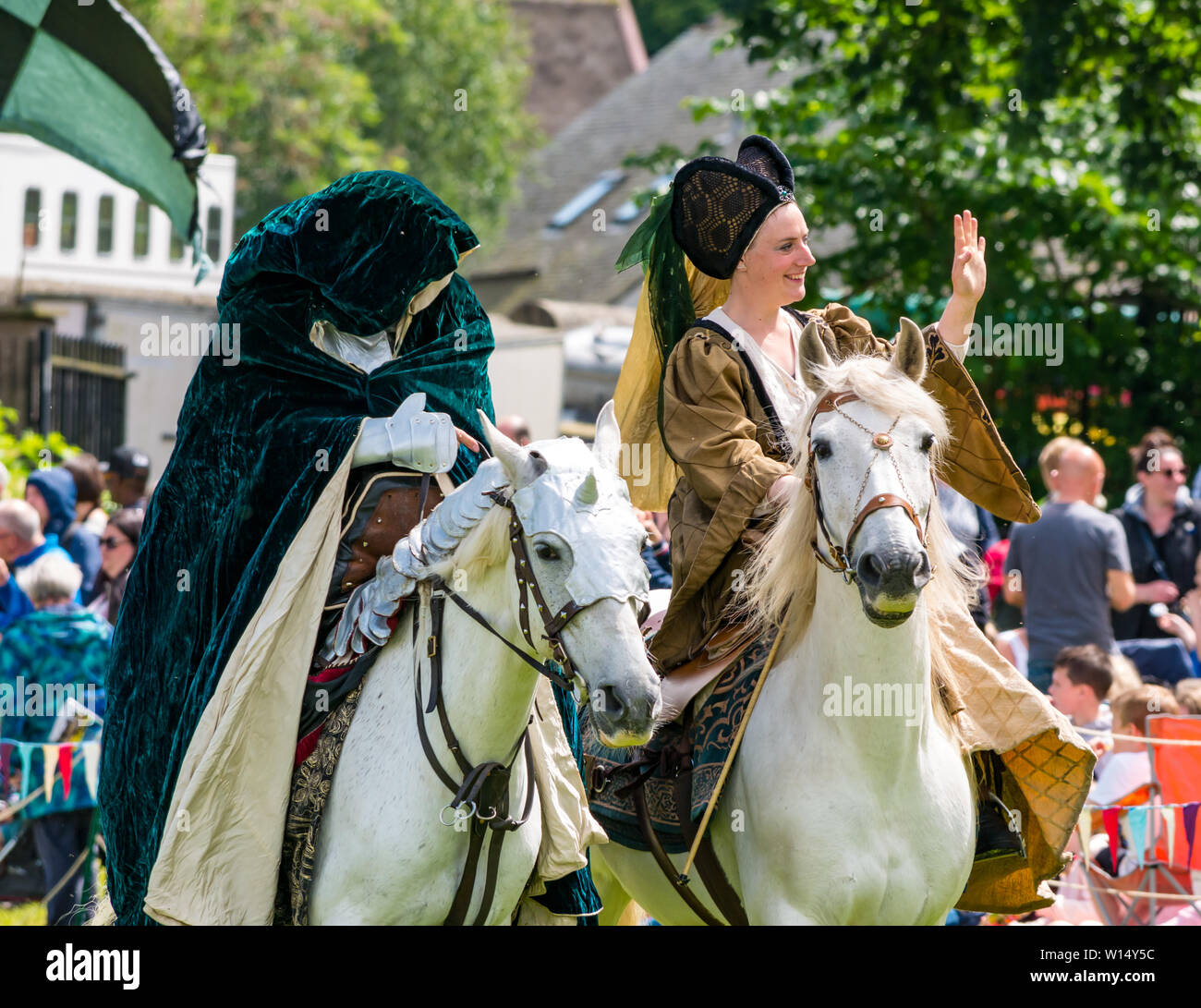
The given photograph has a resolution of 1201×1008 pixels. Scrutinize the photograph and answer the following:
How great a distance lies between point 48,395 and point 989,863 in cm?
1224

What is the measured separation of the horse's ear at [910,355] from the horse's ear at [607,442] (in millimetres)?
792

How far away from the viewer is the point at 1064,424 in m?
12.9

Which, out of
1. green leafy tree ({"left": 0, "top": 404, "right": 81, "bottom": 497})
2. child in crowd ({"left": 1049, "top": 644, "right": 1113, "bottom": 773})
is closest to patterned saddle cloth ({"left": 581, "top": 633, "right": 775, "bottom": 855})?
child in crowd ({"left": 1049, "top": 644, "right": 1113, "bottom": 773})

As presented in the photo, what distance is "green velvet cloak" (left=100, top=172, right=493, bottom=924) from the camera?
15.2 feet

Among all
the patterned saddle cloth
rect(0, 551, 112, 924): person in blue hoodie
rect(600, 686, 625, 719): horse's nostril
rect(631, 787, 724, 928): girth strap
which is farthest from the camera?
rect(0, 551, 112, 924): person in blue hoodie

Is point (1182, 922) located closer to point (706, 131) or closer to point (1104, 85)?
point (1104, 85)

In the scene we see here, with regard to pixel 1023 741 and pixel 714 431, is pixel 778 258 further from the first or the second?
pixel 1023 741

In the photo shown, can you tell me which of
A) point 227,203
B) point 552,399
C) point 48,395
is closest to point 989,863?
point 552,399

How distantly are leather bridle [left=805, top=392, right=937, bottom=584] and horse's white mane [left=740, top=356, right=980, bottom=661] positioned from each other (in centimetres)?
3

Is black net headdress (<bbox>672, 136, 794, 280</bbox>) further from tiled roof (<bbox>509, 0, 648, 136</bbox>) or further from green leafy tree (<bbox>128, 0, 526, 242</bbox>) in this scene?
tiled roof (<bbox>509, 0, 648, 136</bbox>)

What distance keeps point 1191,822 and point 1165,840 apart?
0.13 metres

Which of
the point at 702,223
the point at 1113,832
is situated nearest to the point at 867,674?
the point at 702,223

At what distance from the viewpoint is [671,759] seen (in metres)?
4.86

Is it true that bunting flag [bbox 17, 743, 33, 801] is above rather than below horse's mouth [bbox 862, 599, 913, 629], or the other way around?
below
